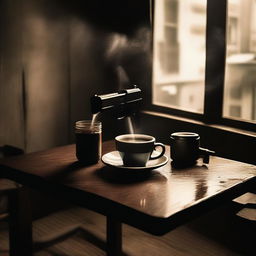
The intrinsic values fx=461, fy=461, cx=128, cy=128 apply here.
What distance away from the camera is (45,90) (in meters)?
3.61

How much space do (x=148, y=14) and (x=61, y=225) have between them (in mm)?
1811

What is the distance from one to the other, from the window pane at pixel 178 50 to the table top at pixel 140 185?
4.89ft

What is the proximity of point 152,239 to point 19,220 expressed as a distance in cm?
134

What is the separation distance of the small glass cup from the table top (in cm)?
5

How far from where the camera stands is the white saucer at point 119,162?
6.67ft

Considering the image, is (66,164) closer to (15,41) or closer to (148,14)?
(15,41)

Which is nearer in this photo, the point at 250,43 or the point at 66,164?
the point at 66,164

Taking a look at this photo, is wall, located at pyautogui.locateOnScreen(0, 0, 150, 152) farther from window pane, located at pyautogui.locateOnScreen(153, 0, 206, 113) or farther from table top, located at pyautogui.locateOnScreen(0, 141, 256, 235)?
table top, located at pyautogui.locateOnScreen(0, 141, 256, 235)

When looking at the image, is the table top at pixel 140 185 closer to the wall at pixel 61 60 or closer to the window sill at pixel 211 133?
the window sill at pixel 211 133

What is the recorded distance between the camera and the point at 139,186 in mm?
1891

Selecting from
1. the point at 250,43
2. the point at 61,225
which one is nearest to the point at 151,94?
the point at 61,225

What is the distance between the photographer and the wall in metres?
3.39

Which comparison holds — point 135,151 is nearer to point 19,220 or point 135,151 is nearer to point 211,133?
point 19,220

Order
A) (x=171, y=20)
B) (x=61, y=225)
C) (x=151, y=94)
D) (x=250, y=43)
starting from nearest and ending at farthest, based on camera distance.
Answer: (x=61, y=225) → (x=151, y=94) → (x=171, y=20) → (x=250, y=43)
